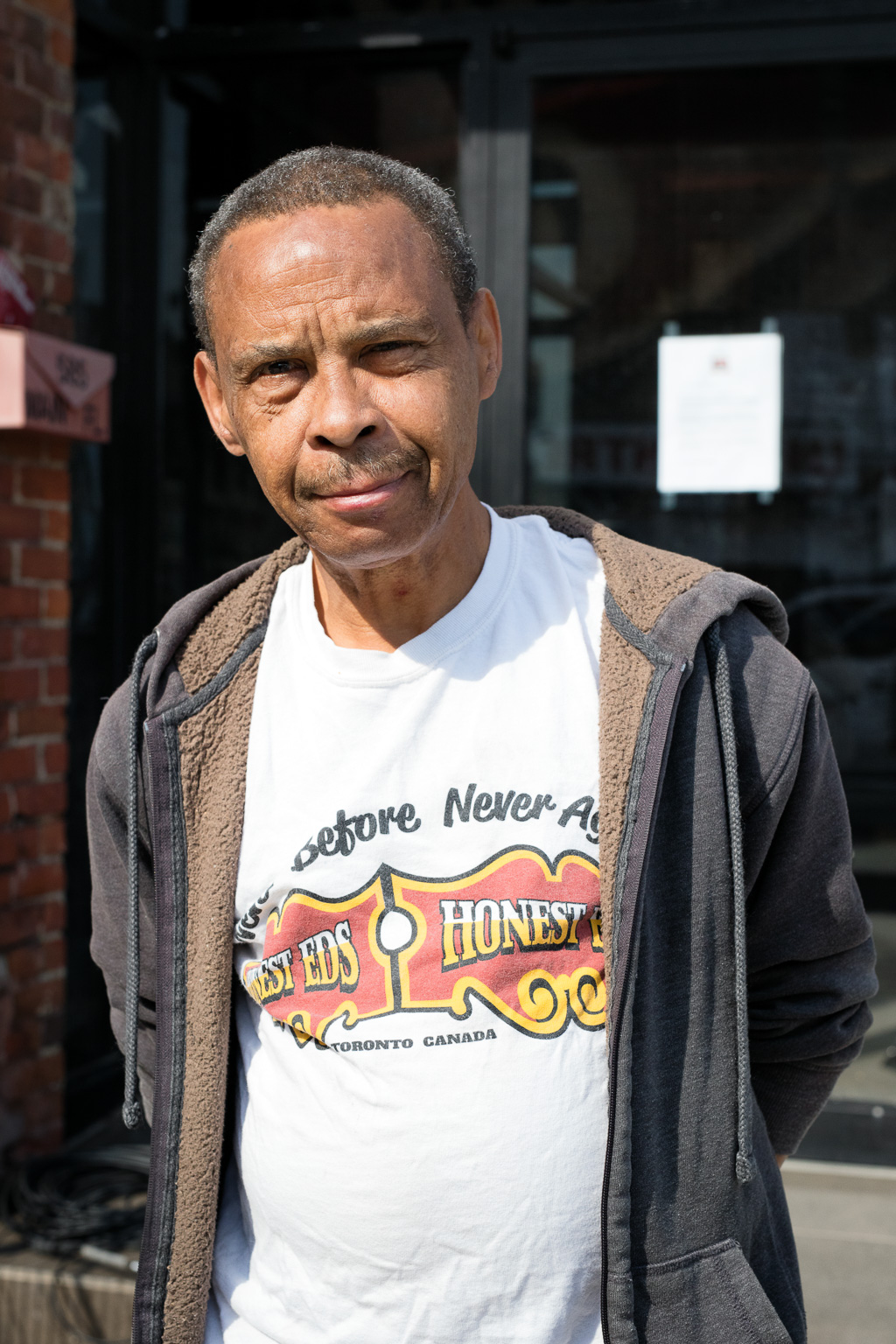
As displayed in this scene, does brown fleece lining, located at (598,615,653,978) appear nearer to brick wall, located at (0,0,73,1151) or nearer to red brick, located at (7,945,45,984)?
brick wall, located at (0,0,73,1151)

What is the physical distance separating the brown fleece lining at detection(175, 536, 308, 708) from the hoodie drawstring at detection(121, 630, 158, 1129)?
0.06m

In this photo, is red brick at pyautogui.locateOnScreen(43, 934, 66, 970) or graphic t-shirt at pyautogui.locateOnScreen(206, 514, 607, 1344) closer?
graphic t-shirt at pyautogui.locateOnScreen(206, 514, 607, 1344)

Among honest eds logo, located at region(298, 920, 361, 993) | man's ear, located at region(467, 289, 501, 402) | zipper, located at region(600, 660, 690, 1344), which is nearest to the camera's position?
zipper, located at region(600, 660, 690, 1344)

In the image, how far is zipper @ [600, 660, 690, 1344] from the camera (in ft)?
4.41

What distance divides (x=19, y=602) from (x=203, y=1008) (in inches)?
75.2

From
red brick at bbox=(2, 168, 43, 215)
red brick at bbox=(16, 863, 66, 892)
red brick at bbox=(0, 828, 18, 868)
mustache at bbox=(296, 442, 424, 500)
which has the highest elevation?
red brick at bbox=(2, 168, 43, 215)

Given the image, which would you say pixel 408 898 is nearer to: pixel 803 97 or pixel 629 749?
pixel 629 749

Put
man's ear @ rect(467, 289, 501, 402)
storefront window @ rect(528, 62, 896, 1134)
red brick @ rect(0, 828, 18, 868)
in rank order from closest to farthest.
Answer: man's ear @ rect(467, 289, 501, 402) → red brick @ rect(0, 828, 18, 868) → storefront window @ rect(528, 62, 896, 1134)

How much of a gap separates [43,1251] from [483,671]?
226 centimetres

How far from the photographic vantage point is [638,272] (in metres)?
3.67

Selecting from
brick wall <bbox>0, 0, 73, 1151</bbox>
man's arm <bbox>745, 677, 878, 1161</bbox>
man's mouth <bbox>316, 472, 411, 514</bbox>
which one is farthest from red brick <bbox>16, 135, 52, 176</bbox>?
man's arm <bbox>745, 677, 878, 1161</bbox>

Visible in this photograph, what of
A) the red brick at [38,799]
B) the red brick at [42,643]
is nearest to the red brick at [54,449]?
the red brick at [42,643]

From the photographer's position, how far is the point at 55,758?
3287 millimetres

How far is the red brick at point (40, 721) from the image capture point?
10.4 ft
